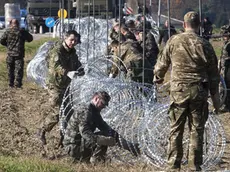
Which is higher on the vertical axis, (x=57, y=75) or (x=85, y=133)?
(x=57, y=75)

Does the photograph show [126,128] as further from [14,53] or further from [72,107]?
[14,53]

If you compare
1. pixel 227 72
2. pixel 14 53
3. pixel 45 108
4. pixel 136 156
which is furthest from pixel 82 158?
pixel 14 53

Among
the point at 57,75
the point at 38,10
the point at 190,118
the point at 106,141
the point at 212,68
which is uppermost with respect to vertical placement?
the point at 212,68

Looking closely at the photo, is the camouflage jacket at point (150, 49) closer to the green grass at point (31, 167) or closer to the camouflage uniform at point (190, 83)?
the camouflage uniform at point (190, 83)

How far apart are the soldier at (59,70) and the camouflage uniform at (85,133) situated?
4.14 ft

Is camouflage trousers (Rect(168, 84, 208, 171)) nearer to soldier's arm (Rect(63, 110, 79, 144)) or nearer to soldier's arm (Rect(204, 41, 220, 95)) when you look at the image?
soldier's arm (Rect(204, 41, 220, 95))

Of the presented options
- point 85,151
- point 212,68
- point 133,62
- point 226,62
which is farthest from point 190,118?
point 226,62

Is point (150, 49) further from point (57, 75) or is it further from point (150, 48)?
point (57, 75)

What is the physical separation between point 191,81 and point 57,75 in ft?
10.6

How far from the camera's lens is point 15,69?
1977 centimetres

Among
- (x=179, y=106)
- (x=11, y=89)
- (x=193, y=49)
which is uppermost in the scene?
(x=193, y=49)

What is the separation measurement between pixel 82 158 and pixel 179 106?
1.94m

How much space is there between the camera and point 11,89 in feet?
64.2

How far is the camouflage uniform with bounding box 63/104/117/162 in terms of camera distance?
9.83 m
